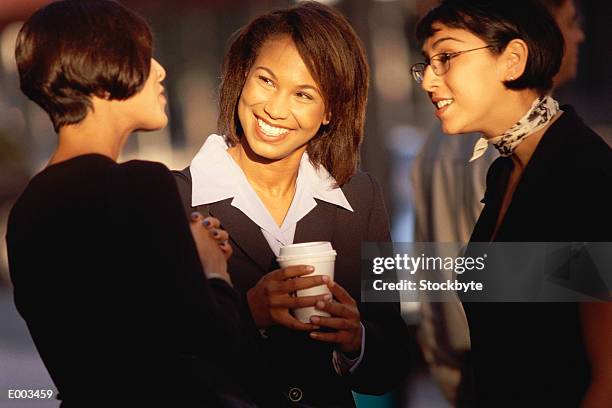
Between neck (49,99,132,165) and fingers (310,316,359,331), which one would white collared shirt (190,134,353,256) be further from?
neck (49,99,132,165)

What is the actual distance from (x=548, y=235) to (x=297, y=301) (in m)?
0.71

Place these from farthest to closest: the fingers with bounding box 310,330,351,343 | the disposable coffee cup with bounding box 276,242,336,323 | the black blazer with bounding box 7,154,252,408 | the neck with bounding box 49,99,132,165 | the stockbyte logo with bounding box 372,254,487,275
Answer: the stockbyte logo with bounding box 372,254,487,275 < the fingers with bounding box 310,330,351,343 < the disposable coffee cup with bounding box 276,242,336,323 < the neck with bounding box 49,99,132,165 < the black blazer with bounding box 7,154,252,408

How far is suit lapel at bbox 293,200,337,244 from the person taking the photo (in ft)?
7.36

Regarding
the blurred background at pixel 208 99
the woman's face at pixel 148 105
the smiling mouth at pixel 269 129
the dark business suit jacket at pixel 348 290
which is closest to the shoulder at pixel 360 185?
the dark business suit jacket at pixel 348 290

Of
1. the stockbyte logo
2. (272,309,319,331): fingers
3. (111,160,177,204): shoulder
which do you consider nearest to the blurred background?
the stockbyte logo

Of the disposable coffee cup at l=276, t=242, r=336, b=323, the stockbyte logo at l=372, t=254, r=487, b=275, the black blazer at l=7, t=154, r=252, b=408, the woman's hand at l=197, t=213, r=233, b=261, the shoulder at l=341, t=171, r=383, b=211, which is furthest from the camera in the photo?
the stockbyte logo at l=372, t=254, r=487, b=275

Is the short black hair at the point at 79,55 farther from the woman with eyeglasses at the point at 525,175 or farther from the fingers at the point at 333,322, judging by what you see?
the woman with eyeglasses at the point at 525,175

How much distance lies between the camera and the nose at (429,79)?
7.43ft

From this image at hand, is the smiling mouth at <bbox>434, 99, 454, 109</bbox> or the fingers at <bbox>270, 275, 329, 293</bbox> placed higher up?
the smiling mouth at <bbox>434, 99, 454, 109</bbox>

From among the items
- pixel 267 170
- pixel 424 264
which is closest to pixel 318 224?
pixel 267 170

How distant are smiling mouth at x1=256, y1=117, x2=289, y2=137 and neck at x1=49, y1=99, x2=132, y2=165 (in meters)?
0.63

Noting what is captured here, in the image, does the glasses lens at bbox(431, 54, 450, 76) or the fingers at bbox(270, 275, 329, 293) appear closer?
the fingers at bbox(270, 275, 329, 293)

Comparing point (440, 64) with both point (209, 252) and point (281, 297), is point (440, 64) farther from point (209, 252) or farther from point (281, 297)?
point (209, 252)

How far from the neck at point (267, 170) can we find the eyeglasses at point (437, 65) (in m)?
0.41
